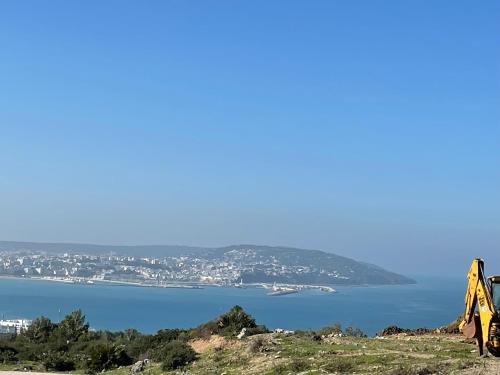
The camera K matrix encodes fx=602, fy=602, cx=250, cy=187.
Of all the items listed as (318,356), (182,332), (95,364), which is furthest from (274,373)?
(182,332)

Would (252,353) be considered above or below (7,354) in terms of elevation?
above

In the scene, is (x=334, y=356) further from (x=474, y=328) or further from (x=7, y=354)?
(x=7, y=354)

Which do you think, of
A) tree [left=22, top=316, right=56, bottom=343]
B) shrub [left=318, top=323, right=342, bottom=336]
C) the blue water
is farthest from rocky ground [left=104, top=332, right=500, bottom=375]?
the blue water

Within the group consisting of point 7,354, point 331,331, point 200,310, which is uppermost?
point 331,331

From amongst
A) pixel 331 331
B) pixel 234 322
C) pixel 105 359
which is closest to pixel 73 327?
pixel 105 359

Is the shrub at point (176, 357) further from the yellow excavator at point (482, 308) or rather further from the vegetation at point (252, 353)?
the yellow excavator at point (482, 308)

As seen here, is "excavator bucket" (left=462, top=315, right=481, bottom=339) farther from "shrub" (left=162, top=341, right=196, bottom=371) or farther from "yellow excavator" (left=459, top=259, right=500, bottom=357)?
"shrub" (left=162, top=341, right=196, bottom=371)
